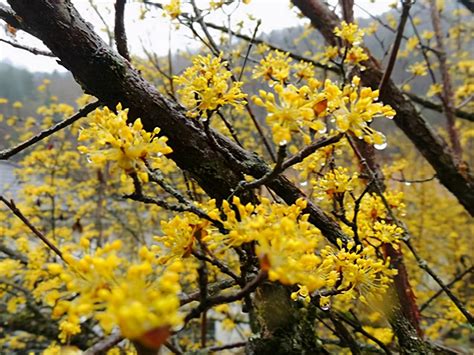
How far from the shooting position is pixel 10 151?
1.05 meters

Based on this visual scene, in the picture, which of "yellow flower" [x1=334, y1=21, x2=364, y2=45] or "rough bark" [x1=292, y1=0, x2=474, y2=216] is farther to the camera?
"rough bark" [x1=292, y1=0, x2=474, y2=216]

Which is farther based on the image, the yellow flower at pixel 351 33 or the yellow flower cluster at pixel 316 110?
the yellow flower at pixel 351 33

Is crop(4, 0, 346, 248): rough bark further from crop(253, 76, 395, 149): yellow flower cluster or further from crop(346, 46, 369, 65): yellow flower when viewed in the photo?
crop(346, 46, 369, 65): yellow flower

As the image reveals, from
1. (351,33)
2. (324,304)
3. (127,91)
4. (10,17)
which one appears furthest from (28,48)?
(351,33)

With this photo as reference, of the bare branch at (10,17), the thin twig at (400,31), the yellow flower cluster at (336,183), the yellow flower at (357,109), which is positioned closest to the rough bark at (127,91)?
the bare branch at (10,17)

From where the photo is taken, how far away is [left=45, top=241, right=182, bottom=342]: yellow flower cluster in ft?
1.38

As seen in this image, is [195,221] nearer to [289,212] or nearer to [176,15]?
[289,212]

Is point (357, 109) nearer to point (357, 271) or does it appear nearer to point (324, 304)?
point (357, 271)

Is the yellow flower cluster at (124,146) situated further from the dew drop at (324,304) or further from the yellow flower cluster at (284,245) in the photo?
the dew drop at (324,304)

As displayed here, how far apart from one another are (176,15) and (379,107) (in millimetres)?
1501

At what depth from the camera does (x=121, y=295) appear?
433mm

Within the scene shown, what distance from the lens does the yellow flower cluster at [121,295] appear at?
420mm

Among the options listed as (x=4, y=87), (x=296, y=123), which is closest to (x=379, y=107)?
(x=296, y=123)

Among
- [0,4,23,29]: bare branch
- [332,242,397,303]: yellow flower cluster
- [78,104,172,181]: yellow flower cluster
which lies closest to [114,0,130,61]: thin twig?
[0,4,23,29]: bare branch
